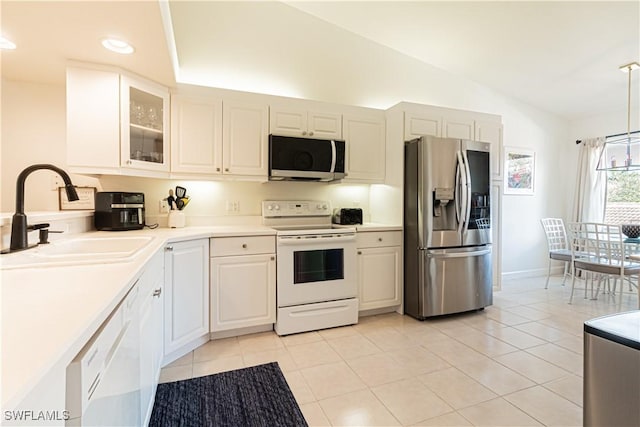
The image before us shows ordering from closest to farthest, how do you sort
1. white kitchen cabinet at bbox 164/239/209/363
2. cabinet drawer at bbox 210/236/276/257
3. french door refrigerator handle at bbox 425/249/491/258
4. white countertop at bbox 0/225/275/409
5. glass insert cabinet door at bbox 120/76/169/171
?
white countertop at bbox 0/225/275/409 → white kitchen cabinet at bbox 164/239/209/363 → glass insert cabinet door at bbox 120/76/169/171 → cabinet drawer at bbox 210/236/276/257 → french door refrigerator handle at bbox 425/249/491/258

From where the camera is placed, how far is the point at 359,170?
335cm

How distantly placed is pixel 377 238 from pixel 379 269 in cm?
32

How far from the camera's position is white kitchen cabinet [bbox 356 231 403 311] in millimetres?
3057

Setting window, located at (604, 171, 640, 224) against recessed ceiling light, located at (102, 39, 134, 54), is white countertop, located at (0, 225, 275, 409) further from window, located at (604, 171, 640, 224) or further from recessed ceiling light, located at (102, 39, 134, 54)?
window, located at (604, 171, 640, 224)

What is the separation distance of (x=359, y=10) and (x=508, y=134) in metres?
2.94

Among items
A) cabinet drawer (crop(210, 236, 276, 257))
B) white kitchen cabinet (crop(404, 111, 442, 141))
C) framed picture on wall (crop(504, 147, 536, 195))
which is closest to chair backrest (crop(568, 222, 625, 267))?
A: framed picture on wall (crop(504, 147, 536, 195))

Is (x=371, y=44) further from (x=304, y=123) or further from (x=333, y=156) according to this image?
(x=333, y=156)

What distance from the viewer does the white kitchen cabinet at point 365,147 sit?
3.30 meters

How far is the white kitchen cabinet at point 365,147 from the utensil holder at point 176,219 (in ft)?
5.58

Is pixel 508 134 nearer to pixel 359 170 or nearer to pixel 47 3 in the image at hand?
pixel 359 170

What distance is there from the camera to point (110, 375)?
0.85 m

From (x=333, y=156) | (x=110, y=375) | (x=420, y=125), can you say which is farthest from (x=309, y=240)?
(x=110, y=375)

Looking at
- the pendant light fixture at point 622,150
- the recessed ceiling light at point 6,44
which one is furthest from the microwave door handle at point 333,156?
the pendant light fixture at point 622,150

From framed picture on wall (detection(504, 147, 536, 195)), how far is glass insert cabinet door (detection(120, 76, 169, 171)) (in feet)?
14.9
